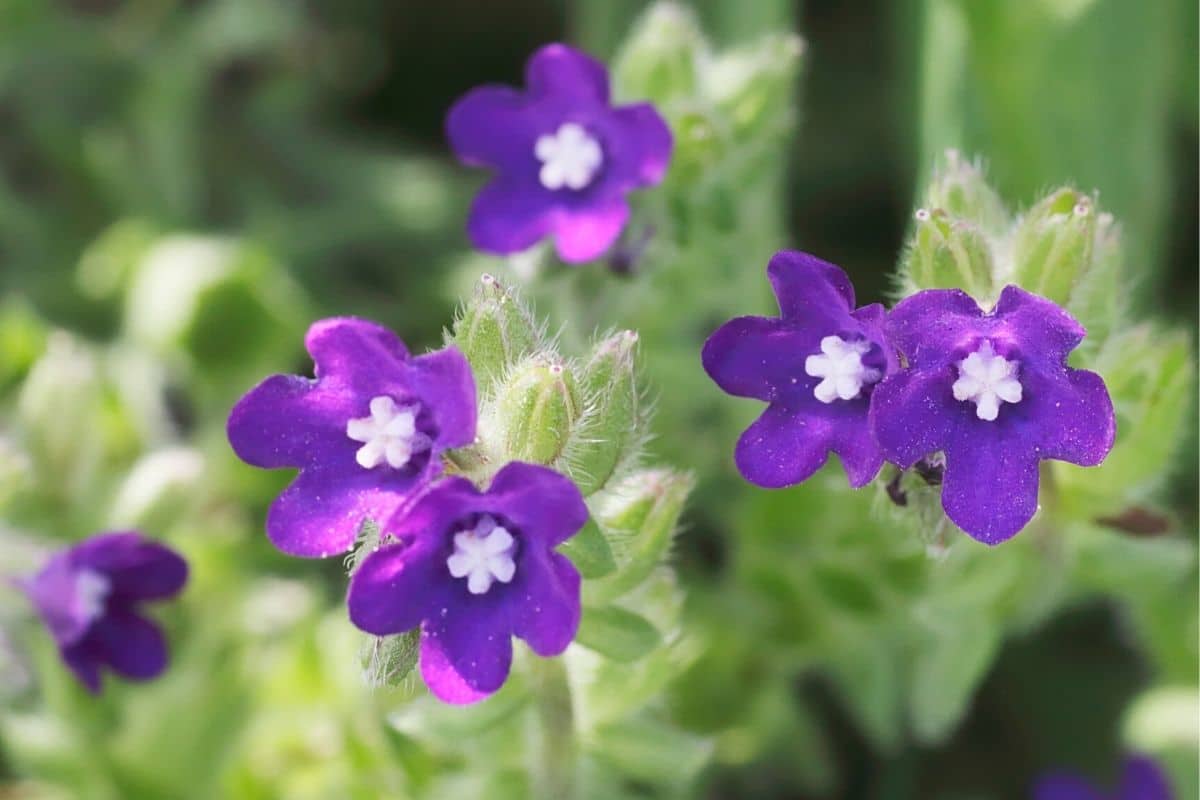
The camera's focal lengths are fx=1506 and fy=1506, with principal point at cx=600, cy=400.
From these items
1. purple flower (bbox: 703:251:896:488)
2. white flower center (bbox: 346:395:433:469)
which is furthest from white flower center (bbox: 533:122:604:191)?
white flower center (bbox: 346:395:433:469)

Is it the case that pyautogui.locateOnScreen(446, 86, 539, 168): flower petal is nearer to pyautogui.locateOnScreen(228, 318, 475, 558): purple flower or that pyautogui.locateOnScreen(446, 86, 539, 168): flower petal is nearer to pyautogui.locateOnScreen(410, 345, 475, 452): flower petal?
pyautogui.locateOnScreen(228, 318, 475, 558): purple flower

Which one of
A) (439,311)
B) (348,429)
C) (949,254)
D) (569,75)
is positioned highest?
(439,311)

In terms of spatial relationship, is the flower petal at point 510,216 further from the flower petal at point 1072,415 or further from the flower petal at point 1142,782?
the flower petal at point 1142,782

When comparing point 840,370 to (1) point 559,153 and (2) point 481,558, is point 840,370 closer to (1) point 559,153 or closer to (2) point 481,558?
(2) point 481,558

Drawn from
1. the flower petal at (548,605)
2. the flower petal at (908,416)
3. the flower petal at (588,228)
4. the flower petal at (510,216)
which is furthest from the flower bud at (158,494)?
the flower petal at (908,416)

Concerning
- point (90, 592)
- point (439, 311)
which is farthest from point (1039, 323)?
point (439, 311)

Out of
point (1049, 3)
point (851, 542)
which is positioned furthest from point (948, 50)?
point (851, 542)
